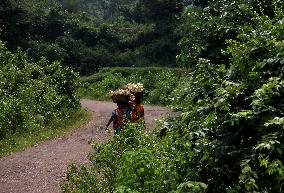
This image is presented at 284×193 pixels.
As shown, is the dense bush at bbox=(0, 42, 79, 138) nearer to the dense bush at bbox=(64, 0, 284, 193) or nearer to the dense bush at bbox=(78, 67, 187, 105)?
the dense bush at bbox=(78, 67, 187, 105)

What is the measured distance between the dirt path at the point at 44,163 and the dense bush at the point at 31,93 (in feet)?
3.55

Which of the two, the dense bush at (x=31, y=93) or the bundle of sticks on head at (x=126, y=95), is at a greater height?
the bundle of sticks on head at (x=126, y=95)

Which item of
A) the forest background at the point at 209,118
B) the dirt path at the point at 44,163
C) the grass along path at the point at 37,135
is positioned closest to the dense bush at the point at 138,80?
the grass along path at the point at 37,135

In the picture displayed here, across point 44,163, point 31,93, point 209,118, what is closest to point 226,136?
point 209,118

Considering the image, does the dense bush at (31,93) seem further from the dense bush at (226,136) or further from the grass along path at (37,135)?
the dense bush at (226,136)

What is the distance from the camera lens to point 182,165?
464 cm

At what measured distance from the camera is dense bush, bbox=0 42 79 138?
1220 cm

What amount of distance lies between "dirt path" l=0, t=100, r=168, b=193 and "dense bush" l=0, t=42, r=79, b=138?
1.08m

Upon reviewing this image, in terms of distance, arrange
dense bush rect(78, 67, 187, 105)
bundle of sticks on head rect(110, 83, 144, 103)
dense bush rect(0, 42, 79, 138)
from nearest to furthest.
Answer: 1. bundle of sticks on head rect(110, 83, 144, 103)
2. dense bush rect(0, 42, 79, 138)
3. dense bush rect(78, 67, 187, 105)

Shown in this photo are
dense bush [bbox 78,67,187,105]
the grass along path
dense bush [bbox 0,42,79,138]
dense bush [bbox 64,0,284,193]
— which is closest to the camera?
dense bush [bbox 64,0,284,193]

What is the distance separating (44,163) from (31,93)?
182 inches

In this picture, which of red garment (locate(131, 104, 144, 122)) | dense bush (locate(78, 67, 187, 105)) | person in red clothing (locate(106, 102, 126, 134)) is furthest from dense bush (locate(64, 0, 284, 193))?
dense bush (locate(78, 67, 187, 105))

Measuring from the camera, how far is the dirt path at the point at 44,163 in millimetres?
8086

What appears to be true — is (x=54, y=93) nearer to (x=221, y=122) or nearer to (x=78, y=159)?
(x=78, y=159)
